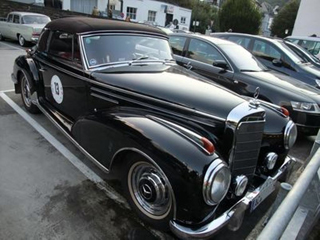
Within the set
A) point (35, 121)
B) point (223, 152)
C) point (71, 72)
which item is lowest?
point (35, 121)

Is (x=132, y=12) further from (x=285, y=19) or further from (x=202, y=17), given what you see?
(x=285, y=19)

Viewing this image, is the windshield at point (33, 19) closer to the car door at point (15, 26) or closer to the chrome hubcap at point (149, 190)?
the car door at point (15, 26)

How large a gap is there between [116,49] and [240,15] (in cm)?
2992

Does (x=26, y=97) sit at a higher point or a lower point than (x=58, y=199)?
higher

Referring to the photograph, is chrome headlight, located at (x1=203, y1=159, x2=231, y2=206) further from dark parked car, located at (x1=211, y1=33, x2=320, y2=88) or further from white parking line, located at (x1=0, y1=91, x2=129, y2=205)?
dark parked car, located at (x1=211, y1=33, x2=320, y2=88)

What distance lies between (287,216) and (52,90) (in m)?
3.92

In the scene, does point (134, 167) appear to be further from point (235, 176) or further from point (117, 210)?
point (235, 176)

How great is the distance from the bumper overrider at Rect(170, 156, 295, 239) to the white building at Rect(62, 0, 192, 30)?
27129 millimetres

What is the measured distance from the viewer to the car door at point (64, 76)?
3648 mm

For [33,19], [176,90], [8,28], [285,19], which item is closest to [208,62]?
[176,90]

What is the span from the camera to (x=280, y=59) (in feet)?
24.6

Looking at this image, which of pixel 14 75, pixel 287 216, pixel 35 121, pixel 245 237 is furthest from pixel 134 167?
pixel 14 75

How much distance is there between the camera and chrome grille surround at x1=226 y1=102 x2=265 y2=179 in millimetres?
2605

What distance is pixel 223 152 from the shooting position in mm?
2633
